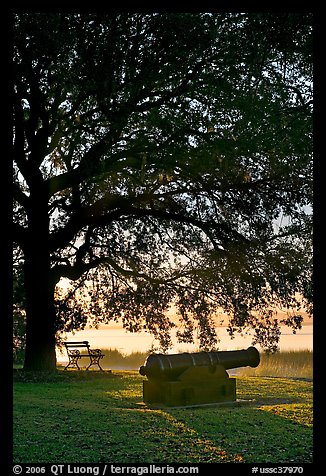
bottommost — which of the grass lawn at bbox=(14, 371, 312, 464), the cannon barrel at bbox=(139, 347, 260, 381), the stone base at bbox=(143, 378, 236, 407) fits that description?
the grass lawn at bbox=(14, 371, 312, 464)

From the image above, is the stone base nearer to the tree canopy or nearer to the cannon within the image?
the cannon

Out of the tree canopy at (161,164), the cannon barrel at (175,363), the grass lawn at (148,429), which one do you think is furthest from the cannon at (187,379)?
the tree canopy at (161,164)

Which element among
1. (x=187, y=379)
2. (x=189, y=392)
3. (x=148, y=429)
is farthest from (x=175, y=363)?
(x=148, y=429)

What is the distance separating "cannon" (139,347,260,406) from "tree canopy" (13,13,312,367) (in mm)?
4609

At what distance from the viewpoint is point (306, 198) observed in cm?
1955

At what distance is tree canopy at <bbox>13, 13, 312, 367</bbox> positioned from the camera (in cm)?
1402

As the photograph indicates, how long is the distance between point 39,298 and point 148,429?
922cm

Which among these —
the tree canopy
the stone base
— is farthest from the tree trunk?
the stone base

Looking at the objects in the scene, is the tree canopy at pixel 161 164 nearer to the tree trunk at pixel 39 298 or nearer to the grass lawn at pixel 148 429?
the tree trunk at pixel 39 298

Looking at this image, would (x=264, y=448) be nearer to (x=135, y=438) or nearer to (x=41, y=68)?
(x=135, y=438)

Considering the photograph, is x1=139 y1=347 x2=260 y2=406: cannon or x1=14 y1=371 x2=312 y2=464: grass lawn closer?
x1=14 y1=371 x2=312 y2=464: grass lawn

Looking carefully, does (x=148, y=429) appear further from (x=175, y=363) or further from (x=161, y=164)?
(x=161, y=164)
